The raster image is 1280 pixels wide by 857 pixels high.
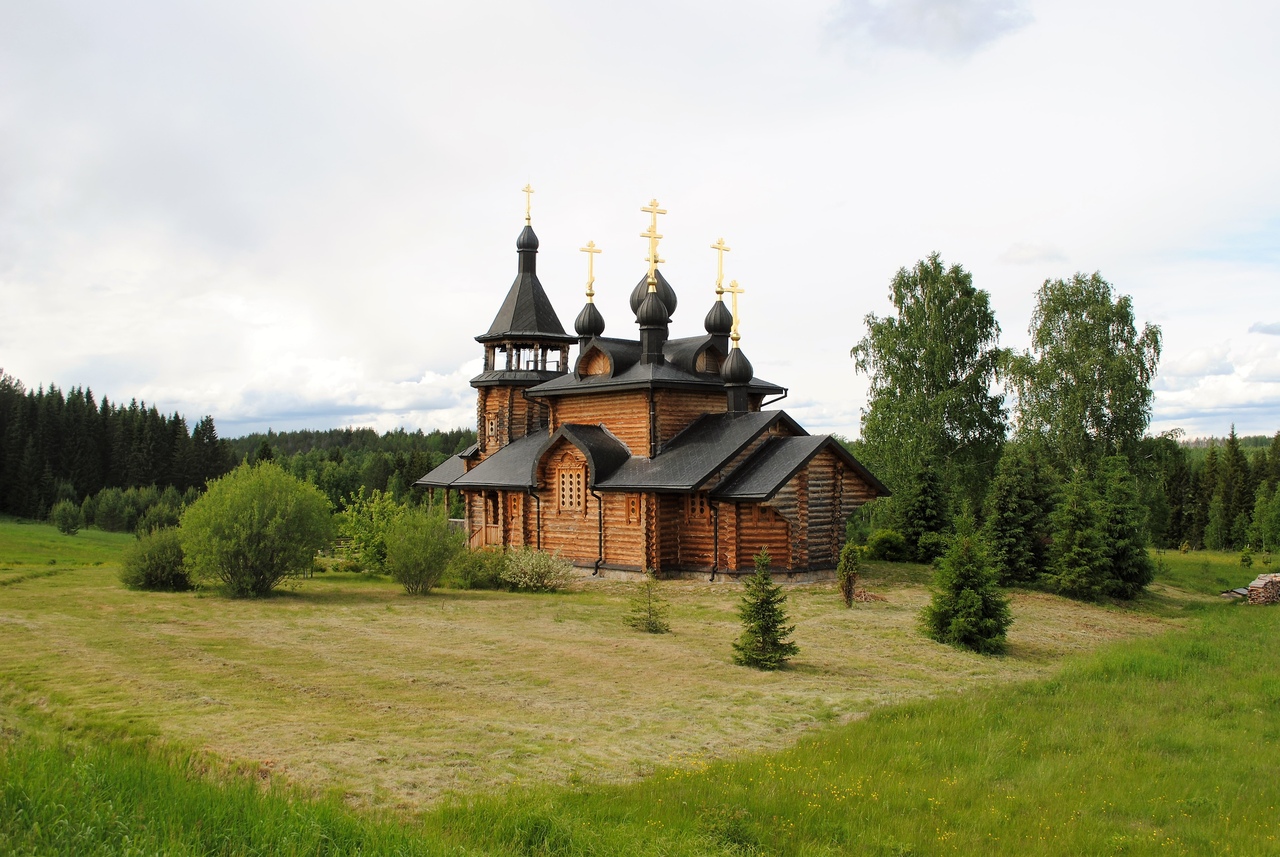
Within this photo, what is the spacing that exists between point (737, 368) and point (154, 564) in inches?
608

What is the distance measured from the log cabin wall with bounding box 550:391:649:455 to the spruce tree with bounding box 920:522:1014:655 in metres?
10.8

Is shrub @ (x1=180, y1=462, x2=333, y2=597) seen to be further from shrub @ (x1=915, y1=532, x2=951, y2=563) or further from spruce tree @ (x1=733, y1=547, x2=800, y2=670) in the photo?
shrub @ (x1=915, y1=532, x2=951, y2=563)

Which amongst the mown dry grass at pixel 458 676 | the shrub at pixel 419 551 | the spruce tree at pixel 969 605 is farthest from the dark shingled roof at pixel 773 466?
the shrub at pixel 419 551

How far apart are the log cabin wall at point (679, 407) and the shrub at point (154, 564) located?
1250 centimetres

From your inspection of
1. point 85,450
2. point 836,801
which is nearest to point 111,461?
point 85,450

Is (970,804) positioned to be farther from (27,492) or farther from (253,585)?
(27,492)

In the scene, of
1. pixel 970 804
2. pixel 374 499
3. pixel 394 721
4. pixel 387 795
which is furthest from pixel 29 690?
pixel 374 499

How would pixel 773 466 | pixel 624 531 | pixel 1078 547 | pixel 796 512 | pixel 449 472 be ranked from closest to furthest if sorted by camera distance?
pixel 1078 547 < pixel 773 466 < pixel 796 512 < pixel 624 531 < pixel 449 472

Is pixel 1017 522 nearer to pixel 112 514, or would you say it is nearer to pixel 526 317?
pixel 526 317

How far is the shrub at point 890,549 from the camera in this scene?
93.3 feet

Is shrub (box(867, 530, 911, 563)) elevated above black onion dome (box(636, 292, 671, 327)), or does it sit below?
below

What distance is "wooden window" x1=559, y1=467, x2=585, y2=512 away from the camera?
26.5 metres

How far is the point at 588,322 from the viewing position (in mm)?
29922

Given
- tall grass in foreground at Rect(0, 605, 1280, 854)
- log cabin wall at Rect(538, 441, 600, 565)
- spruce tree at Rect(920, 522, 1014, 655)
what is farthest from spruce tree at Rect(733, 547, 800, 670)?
log cabin wall at Rect(538, 441, 600, 565)
